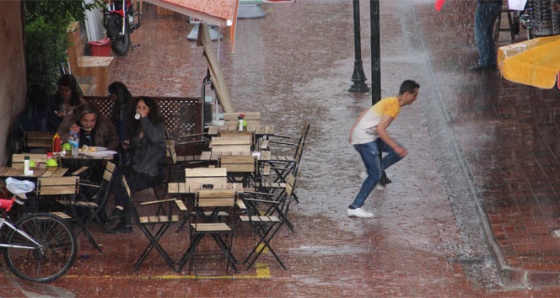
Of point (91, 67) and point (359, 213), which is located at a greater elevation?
point (91, 67)

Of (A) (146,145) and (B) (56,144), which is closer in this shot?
(B) (56,144)

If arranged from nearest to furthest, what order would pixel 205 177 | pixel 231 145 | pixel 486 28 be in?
1. pixel 205 177
2. pixel 231 145
3. pixel 486 28

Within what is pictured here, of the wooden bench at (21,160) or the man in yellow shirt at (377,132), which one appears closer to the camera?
the wooden bench at (21,160)

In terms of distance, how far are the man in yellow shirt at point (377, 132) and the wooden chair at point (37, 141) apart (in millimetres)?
3758

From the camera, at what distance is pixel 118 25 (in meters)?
21.1

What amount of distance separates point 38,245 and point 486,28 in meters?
10.8

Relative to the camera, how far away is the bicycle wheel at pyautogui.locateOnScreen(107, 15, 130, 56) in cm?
2094

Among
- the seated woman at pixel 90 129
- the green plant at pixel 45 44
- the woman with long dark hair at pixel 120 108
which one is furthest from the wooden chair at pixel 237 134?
the green plant at pixel 45 44

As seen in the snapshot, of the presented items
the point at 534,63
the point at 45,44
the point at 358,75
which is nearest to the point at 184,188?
the point at 534,63

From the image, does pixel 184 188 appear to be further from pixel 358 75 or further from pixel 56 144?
pixel 358 75

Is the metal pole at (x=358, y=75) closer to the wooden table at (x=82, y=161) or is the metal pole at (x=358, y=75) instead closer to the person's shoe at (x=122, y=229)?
the wooden table at (x=82, y=161)

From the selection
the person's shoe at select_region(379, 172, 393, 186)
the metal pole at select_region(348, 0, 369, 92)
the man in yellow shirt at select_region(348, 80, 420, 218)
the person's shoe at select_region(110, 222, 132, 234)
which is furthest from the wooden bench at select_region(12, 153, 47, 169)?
the metal pole at select_region(348, 0, 369, 92)

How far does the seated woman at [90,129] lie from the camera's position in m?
12.4

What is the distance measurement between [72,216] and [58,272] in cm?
112
